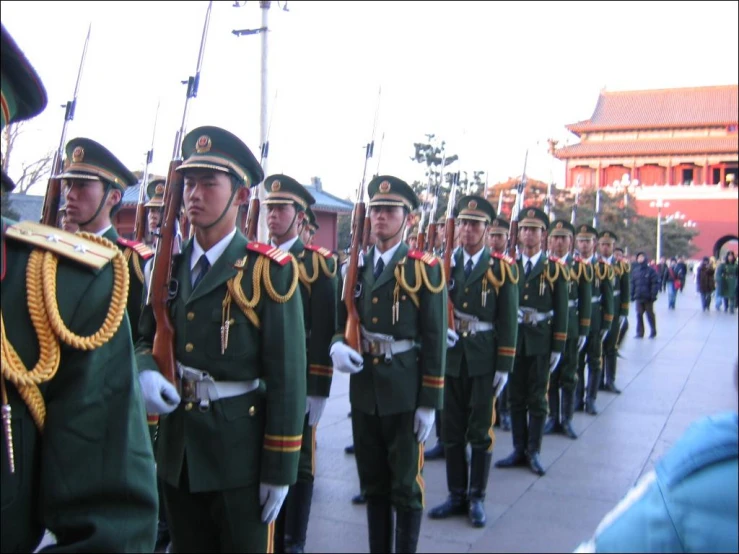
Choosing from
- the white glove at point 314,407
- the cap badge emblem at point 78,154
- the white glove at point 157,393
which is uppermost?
the cap badge emblem at point 78,154

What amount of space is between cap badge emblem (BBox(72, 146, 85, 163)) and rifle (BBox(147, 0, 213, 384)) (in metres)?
0.76

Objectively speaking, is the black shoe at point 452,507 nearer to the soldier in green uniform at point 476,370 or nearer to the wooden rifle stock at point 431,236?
the soldier in green uniform at point 476,370

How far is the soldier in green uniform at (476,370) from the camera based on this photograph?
14.8 ft

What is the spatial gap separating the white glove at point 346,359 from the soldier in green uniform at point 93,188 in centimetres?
99

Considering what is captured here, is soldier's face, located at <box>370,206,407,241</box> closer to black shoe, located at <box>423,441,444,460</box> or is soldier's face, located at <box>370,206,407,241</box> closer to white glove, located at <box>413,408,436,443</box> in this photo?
white glove, located at <box>413,408,436,443</box>

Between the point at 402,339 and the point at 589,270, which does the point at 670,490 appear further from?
the point at 589,270

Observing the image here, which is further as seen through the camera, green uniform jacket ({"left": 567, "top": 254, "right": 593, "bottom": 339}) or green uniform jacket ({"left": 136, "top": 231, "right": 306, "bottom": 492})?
green uniform jacket ({"left": 567, "top": 254, "right": 593, "bottom": 339})

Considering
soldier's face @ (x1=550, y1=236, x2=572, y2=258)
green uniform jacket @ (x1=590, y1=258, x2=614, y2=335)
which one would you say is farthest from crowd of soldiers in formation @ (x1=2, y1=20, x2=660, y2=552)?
green uniform jacket @ (x1=590, y1=258, x2=614, y2=335)

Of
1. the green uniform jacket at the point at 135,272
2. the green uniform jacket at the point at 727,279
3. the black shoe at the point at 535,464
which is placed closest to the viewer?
the green uniform jacket at the point at 135,272

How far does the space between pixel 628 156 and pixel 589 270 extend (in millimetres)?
42338

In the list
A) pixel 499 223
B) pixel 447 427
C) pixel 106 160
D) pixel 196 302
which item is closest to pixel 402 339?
pixel 447 427

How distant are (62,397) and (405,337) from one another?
99.3 inches

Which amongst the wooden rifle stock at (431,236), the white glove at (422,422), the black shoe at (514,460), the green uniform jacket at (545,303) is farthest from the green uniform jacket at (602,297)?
the white glove at (422,422)

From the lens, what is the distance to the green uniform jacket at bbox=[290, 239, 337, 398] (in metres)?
3.91
